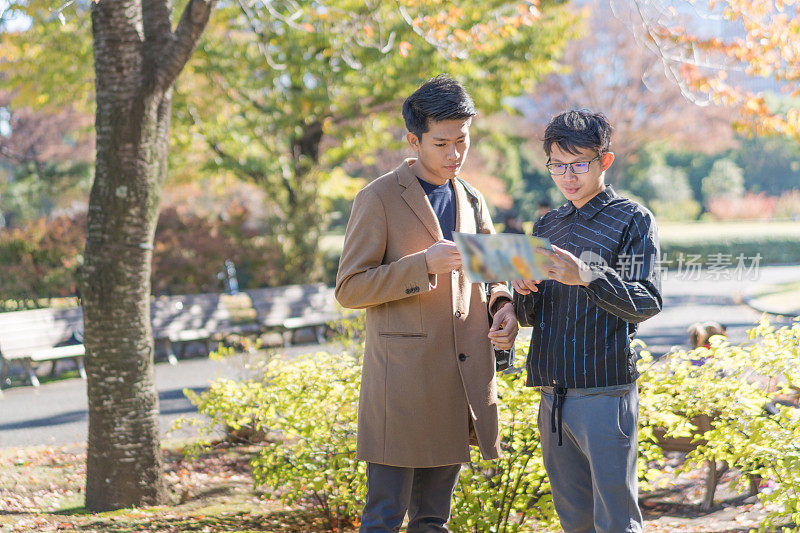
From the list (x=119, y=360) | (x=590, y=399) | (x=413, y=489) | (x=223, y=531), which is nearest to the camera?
(x=590, y=399)

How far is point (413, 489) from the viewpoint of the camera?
3.02 metres

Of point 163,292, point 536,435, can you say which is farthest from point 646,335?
point 536,435

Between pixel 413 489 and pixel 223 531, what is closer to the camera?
pixel 413 489

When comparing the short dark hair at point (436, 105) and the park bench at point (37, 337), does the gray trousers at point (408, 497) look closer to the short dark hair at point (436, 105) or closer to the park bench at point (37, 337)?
the short dark hair at point (436, 105)

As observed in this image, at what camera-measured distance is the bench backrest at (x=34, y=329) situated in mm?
10031

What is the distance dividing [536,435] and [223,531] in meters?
1.93

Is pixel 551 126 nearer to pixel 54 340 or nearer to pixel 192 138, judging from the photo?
pixel 54 340

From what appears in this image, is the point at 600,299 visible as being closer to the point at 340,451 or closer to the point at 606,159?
the point at 606,159

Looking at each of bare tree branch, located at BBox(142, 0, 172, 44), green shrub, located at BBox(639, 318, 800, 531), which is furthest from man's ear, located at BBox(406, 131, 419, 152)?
bare tree branch, located at BBox(142, 0, 172, 44)

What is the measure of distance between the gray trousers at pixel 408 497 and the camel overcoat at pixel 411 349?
3.1 inches

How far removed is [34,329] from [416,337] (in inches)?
359

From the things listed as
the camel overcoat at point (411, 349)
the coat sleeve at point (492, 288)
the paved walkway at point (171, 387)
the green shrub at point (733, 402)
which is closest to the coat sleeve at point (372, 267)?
the camel overcoat at point (411, 349)

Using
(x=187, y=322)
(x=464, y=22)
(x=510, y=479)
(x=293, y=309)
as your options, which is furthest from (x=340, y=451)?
(x=464, y=22)

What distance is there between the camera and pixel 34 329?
10367 millimetres
